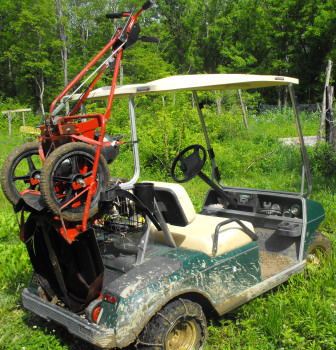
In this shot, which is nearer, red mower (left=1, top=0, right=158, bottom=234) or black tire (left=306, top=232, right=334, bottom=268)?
red mower (left=1, top=0, right=158, bottom=234)

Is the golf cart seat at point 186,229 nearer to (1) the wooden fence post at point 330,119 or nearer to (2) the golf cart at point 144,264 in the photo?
(2) the golf cart at point 144,264

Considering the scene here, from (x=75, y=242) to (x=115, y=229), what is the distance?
0.55 metres

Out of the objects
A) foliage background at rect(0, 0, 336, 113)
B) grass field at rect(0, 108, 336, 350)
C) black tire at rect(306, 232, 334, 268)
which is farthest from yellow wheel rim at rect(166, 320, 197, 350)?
foliage background at rect(0, 0, 336, 113)

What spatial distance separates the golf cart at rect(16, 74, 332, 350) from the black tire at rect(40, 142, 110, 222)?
0.7 inches

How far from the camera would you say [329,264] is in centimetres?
385

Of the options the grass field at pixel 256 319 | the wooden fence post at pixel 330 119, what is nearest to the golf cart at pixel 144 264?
the grass field at pixel 256 319

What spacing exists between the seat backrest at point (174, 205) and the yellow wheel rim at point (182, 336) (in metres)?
0.72

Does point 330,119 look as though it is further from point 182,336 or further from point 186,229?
point 182,336

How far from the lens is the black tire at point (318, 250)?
3984 millimetres

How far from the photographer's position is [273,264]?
382 centimetres

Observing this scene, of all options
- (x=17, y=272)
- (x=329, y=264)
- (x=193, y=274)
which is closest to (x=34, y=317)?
(x=17, y=272)

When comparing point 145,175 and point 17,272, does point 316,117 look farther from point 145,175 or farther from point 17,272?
point 17,272

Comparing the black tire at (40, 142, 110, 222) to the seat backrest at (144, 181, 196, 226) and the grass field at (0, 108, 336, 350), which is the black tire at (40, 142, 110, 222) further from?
the grass field at (0, 108, 336, 350)

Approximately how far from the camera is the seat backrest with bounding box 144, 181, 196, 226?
2.99 meters
